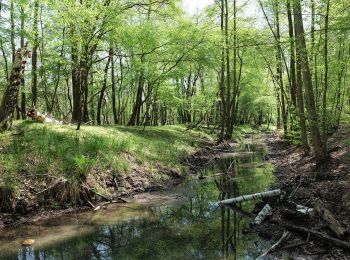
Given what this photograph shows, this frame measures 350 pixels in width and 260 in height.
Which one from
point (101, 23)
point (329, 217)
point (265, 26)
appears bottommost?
point (329, 217)

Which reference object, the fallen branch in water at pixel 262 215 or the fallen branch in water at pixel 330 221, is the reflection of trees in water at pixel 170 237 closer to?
the fallen branch in water at pixel 262 215

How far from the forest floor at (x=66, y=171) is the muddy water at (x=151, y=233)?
69cm

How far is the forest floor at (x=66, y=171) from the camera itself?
354 inches

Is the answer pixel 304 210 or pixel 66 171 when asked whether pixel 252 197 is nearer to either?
pixel 304 210

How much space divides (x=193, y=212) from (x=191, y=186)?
3.30 meters

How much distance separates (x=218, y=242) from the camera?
7.23 metres

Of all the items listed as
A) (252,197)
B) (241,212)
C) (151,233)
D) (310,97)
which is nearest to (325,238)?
(241,212)

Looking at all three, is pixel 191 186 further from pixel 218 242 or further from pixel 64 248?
pixel 64 248

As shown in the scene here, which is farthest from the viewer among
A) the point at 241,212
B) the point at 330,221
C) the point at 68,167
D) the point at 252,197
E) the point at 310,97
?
the point at 310,97

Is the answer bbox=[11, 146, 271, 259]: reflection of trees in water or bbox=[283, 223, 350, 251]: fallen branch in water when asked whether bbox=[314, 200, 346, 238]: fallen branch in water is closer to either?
bbox=[283, 223, 350, 251]: fallen branch in water

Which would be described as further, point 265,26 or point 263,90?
point 263,90

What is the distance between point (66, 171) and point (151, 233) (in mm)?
3621

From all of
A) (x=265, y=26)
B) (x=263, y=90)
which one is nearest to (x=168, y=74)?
(x=265, y=26)

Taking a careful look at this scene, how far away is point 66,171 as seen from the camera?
9992 millimetres
